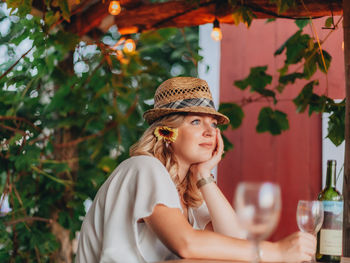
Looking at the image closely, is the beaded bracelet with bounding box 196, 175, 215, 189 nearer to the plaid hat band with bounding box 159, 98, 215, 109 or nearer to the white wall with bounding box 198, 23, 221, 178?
the plaid hat band with bounding box 159, 98, 215, 109

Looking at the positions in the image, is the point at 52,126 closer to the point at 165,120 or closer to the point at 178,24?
the point at 178,24

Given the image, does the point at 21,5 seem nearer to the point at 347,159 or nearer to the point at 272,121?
the point at 347,159

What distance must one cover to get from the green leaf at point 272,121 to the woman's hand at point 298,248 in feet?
6.49

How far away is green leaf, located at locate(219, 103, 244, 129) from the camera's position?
3.38 meters

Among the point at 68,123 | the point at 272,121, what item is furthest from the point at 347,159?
the point at 68,123

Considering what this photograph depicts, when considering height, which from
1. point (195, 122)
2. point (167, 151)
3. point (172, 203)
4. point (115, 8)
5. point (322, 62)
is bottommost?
point (172, 203)

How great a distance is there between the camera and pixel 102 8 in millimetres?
3213

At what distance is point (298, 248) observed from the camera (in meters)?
1.42

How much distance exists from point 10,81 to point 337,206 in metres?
1.42

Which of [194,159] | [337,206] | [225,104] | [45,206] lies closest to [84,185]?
[45,206]

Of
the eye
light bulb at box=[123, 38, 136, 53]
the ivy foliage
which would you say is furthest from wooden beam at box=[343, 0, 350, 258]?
light bulb at box=[123, 38, 136, 53]

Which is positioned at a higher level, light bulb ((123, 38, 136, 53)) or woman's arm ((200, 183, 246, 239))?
light bulb ((123, 38, 136, 53))

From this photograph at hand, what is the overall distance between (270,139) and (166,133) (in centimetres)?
199

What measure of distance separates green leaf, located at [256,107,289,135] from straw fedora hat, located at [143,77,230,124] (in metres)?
1.55
